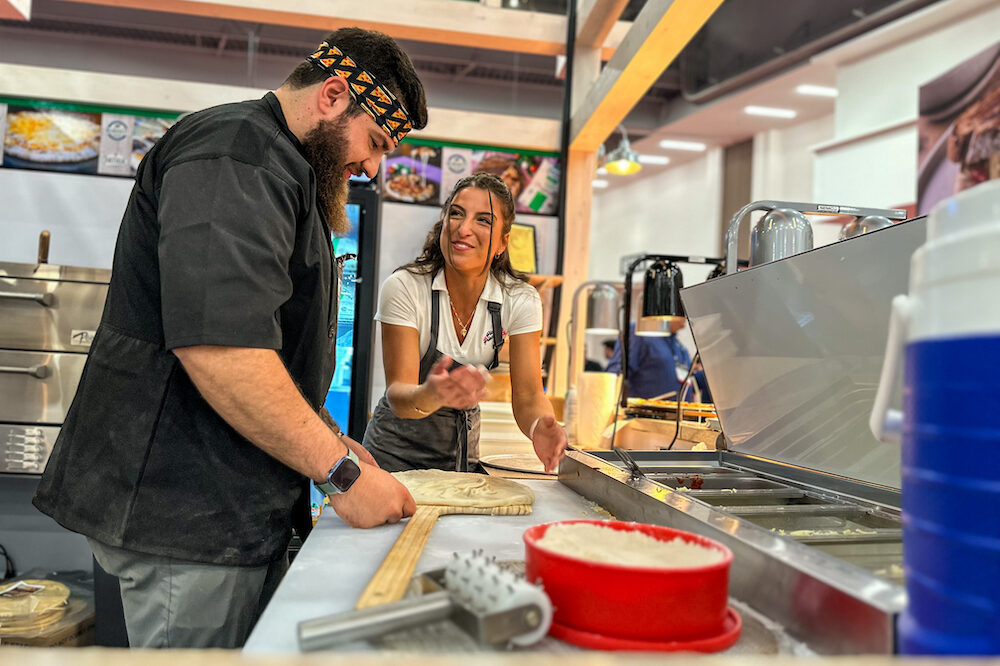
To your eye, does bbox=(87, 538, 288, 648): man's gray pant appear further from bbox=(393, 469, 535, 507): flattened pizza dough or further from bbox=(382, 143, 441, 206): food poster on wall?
bbox=(382, 143, 441, 206): food poster on wall

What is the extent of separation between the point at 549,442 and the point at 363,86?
40.8 inches

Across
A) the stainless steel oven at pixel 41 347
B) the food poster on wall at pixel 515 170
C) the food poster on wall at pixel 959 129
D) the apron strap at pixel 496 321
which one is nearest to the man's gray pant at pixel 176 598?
the apron strap at pixel 496 321

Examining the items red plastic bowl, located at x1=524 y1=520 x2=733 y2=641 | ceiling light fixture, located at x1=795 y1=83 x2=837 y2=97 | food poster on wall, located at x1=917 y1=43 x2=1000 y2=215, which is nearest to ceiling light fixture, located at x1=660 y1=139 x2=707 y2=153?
ceiling light fixture, located at x1=795 y1=83 x2=837 y2=97

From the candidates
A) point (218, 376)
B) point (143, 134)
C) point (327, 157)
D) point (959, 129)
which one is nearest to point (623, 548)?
point (218, 376)

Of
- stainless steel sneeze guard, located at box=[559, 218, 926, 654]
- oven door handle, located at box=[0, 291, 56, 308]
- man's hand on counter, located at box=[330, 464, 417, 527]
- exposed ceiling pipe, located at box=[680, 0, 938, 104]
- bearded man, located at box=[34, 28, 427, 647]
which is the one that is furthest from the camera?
exposed ceiling pipe, located at box=[680, 0, 938, 104]

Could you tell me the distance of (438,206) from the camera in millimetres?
5004

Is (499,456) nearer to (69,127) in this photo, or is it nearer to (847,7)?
(69,127)

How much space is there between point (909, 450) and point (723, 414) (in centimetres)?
131

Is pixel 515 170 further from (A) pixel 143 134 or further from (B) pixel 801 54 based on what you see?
(B) pixel 801 54

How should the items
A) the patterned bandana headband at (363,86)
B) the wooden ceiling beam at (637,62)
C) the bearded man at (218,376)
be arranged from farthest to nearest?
the wooden ceiling beam at (637,62) → the patterned bandana headband at (363,86) → the bearded man at (218,376)

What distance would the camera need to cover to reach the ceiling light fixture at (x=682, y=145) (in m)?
9.95

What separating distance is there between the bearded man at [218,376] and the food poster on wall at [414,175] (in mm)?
3439

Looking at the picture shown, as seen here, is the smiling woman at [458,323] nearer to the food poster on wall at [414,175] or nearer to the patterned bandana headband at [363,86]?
the patterned bandana headband at [363,86]

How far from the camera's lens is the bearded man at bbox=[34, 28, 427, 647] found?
3.88 feet
